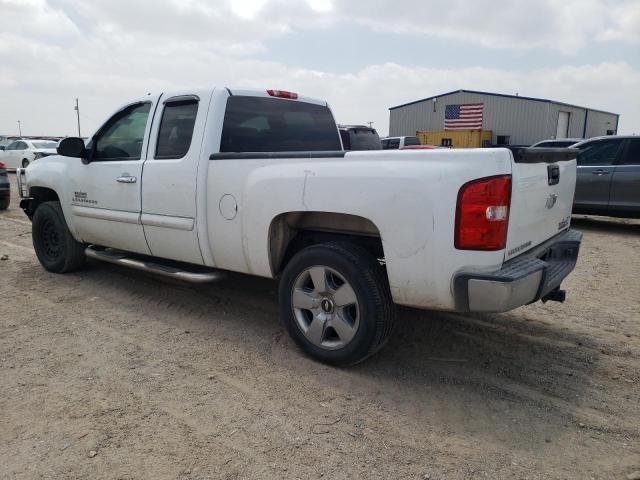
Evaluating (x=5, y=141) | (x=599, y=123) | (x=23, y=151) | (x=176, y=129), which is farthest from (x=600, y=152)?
(x=599, y=123)

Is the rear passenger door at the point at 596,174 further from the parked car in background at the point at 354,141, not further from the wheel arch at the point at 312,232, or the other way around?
the wheel arch at the point at 312,232

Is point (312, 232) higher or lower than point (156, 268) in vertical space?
higher

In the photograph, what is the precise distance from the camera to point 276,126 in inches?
180

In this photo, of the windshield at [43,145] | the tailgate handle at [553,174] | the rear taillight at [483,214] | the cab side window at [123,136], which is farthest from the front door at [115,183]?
the windshield at [43,145]

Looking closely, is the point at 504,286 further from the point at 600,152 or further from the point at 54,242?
the point at 600,152

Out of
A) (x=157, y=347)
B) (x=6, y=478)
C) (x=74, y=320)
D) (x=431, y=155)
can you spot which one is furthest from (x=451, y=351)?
(x=74, y=320)

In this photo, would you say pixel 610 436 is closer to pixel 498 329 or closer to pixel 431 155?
pixel 498 329

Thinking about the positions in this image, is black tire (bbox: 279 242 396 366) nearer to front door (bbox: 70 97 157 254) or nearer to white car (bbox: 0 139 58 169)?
front door (bbox: 70 97 157 254)

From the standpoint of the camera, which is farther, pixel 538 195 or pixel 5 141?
pixel 5 141

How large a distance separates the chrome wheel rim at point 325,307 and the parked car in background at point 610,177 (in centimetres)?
730

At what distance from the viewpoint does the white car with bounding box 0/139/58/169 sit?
65.9ft

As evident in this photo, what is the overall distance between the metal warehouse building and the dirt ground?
2739 cm

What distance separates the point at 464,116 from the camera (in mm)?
31500

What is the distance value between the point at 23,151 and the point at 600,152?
66.2ft
